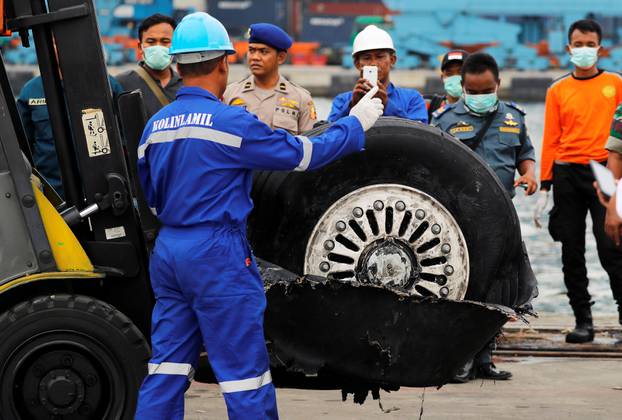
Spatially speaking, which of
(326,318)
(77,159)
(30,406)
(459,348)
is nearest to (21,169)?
(77,159)

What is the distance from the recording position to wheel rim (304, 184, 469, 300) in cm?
459

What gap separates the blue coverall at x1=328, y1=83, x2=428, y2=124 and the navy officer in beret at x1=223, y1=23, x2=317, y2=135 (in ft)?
1.17

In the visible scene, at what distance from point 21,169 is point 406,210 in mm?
1443

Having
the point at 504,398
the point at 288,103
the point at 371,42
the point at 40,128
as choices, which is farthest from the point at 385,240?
the point at 40,128

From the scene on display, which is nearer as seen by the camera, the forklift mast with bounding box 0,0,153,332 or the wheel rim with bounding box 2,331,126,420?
the wheel rim with bounding box 2,331,126,420

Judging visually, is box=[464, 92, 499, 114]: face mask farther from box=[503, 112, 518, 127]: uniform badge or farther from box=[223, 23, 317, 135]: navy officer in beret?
box=[223, 23, 317, 135]: navy officer in beret

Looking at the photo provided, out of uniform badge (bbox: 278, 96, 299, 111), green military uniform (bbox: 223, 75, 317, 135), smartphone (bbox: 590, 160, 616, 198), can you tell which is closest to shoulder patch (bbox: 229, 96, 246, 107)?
green military uniform (bbox: 223, 75, 317, 135)

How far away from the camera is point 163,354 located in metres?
4.19

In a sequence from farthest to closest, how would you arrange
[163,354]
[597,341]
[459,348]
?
[597,341]
[459,348]
[163,354]

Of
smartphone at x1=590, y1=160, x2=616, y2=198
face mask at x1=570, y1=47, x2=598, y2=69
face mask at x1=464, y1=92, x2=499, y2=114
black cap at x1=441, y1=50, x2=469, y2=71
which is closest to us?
smartphone at x1=590, y1=160, x2=616, y2=198

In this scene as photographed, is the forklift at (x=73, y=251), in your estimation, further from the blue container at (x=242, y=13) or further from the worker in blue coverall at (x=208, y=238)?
the blue container at (x=242, y=13)

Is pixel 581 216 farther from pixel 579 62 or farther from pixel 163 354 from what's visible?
pixel 163 354

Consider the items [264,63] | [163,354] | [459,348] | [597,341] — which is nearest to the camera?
[163,354]

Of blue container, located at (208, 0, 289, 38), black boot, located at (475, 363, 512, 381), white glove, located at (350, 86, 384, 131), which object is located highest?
white glove, located at (350, 86, 384, 131)
